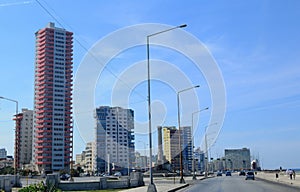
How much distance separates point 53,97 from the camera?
76250 millimetres

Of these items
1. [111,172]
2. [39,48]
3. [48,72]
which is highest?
[39,48]

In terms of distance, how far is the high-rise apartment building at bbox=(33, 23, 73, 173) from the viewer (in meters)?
67.8

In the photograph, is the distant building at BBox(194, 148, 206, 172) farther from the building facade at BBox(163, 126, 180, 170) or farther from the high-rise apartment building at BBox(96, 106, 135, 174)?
the high-rise apartment building at BBox(96, 106, 135, 174)

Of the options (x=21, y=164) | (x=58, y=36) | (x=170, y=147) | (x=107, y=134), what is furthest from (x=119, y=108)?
(x=21, y=164)

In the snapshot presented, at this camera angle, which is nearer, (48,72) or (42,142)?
(48,72)

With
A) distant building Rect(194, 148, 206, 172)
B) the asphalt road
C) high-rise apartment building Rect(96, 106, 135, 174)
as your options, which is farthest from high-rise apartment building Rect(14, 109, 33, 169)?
the asphalt road

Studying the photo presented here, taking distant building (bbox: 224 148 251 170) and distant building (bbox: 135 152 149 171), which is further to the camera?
distant building (bbox: 224 148 251 170)

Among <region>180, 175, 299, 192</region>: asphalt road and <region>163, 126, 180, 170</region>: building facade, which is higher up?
<region>163, 126, 180, 170</region>: building facade

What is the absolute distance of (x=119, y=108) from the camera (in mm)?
41031

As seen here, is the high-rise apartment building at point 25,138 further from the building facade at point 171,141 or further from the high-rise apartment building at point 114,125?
the high-rise apartment building at point 114,125

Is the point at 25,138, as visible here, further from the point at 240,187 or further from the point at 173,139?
the point at 240,187

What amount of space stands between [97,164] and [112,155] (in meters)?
41.3

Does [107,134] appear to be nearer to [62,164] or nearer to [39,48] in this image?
[39,48]

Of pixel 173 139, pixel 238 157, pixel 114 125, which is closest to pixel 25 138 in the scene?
pixel 173 139
